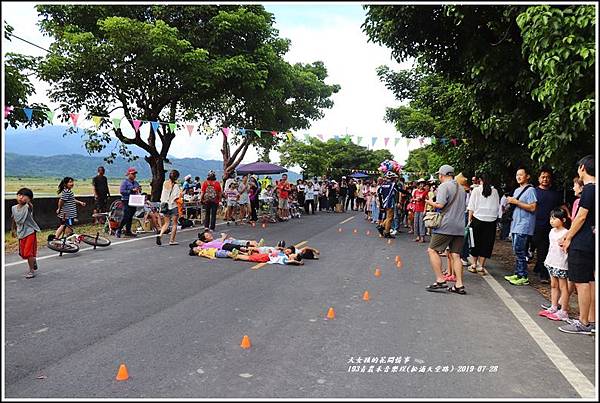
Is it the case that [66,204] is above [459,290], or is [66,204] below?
above

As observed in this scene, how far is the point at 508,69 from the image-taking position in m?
8.77

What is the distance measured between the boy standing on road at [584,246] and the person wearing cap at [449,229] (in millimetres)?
1985

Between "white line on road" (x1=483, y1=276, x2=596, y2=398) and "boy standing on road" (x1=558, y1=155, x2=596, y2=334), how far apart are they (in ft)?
1.28

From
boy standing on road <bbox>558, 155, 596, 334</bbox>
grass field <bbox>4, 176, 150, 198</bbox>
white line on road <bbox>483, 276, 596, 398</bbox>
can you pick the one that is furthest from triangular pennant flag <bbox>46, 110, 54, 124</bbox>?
boy standing on road <bbox>558, 155, 596, 334</bbox>

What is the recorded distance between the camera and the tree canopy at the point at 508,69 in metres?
5.69

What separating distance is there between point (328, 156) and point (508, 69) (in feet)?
145

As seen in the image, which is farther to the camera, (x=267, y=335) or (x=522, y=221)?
(x=522, y=221)

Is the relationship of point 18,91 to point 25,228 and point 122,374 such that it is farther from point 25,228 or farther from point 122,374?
point 122,374

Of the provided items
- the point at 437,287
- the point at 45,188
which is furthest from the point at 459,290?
the point at 45,188

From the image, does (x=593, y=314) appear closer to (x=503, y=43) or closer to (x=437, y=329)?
(x=437, y=329)

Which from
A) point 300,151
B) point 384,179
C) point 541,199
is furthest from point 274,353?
point 300,151

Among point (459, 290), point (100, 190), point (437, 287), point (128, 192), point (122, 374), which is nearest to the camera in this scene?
point (122, 374)

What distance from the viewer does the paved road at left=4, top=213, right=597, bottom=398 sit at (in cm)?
408

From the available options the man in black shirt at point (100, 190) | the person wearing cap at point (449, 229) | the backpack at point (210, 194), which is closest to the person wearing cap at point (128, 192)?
the man in black shirt at point (100, 190)
